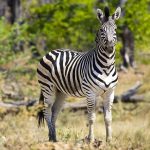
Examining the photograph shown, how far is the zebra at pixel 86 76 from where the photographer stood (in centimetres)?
912

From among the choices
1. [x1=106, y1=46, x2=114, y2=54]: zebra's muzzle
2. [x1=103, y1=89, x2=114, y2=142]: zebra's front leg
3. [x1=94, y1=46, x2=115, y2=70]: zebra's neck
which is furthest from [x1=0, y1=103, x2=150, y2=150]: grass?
[x1=106, y1=46, x2=114, y2=54]: zebra's muzzle

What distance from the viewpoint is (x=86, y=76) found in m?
9.29

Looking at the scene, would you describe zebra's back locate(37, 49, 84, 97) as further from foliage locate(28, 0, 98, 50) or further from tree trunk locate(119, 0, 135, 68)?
Result: tree trunk locate(119, 0, 135, 68)

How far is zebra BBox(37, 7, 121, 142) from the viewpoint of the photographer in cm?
912

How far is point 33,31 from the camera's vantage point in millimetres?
21781

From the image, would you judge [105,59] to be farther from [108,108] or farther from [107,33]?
[108,108]

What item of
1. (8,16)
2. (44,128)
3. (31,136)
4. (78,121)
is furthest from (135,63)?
(31,136)

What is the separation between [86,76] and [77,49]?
39.4 feet

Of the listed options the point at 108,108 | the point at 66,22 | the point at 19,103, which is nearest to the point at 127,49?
the point at 66,22

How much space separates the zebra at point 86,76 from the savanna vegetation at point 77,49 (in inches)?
17.1

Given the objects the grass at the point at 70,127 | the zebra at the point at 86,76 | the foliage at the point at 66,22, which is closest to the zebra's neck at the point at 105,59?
the zebra at the point at 86,76

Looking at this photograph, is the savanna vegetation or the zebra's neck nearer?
the zebra's neck

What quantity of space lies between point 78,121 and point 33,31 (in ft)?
24.8

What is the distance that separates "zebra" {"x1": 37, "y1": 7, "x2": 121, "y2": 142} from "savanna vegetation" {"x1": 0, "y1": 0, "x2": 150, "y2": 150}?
1.42 ft
